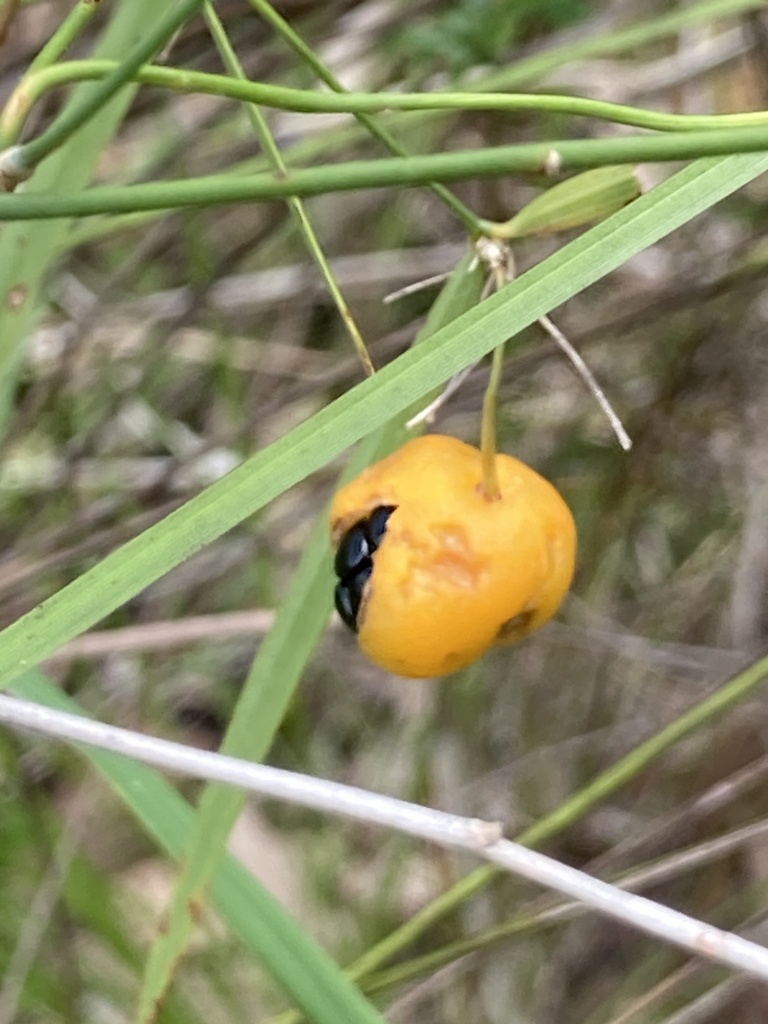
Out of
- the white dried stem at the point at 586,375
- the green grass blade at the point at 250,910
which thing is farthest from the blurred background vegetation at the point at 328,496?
the white dried stem at the point at 586,375

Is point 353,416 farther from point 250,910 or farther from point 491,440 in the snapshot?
point 250,910

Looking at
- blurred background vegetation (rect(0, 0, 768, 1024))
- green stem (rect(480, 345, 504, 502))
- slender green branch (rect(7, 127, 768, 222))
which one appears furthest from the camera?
blurred background vegetation (rect(0, 0, 768, 1024))

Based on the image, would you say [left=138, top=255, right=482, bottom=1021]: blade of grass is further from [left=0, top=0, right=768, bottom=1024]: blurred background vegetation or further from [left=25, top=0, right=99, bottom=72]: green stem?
[left=0, top=0, right=768, bottom=1024]: blurred background vegetation

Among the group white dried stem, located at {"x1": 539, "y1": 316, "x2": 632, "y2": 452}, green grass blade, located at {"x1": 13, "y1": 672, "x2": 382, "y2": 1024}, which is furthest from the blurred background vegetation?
white dried stem, located at {"x1": 539, "y1": 316, "x2": 632, "y2": 452}

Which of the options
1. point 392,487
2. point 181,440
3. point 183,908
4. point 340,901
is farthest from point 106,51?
point 340,901

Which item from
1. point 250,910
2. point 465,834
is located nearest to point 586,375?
point 465,834

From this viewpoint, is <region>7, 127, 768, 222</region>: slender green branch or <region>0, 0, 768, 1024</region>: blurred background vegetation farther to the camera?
<region>0, 0, 768, 1024</region>: blurred background vegetation

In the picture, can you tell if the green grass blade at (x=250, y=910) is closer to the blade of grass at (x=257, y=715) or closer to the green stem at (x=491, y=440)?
the blade of grass at (x=257, y=715)
